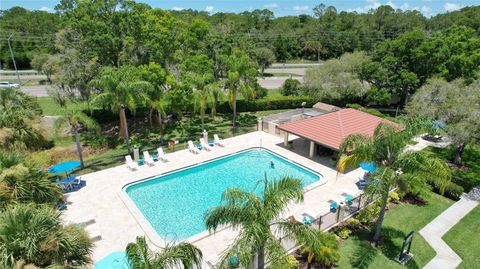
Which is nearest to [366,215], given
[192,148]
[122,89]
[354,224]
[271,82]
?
[354,224]

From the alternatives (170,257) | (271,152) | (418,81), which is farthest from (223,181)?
(418,81)

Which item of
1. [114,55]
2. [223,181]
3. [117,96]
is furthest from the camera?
[114,55]

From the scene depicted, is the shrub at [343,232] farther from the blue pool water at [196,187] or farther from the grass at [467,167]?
the grass at [467,167]

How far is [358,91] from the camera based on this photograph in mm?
35219

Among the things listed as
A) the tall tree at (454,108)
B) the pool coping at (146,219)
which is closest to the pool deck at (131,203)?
the pool coping at (146,219)

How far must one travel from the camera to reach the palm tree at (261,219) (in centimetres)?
902

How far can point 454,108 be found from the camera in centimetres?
2006

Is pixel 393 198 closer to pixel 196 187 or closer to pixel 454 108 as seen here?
pixel 454 108

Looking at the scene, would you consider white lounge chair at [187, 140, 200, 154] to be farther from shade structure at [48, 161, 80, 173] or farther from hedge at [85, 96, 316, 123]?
hedge at [85, 96, 316, 123]

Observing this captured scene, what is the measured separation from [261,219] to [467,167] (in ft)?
67.0

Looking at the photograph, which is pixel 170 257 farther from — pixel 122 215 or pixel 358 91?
pixel 358 91

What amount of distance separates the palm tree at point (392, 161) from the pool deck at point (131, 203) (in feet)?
15.9

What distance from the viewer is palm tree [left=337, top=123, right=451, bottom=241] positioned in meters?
12.7

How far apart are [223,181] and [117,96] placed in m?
9.96
